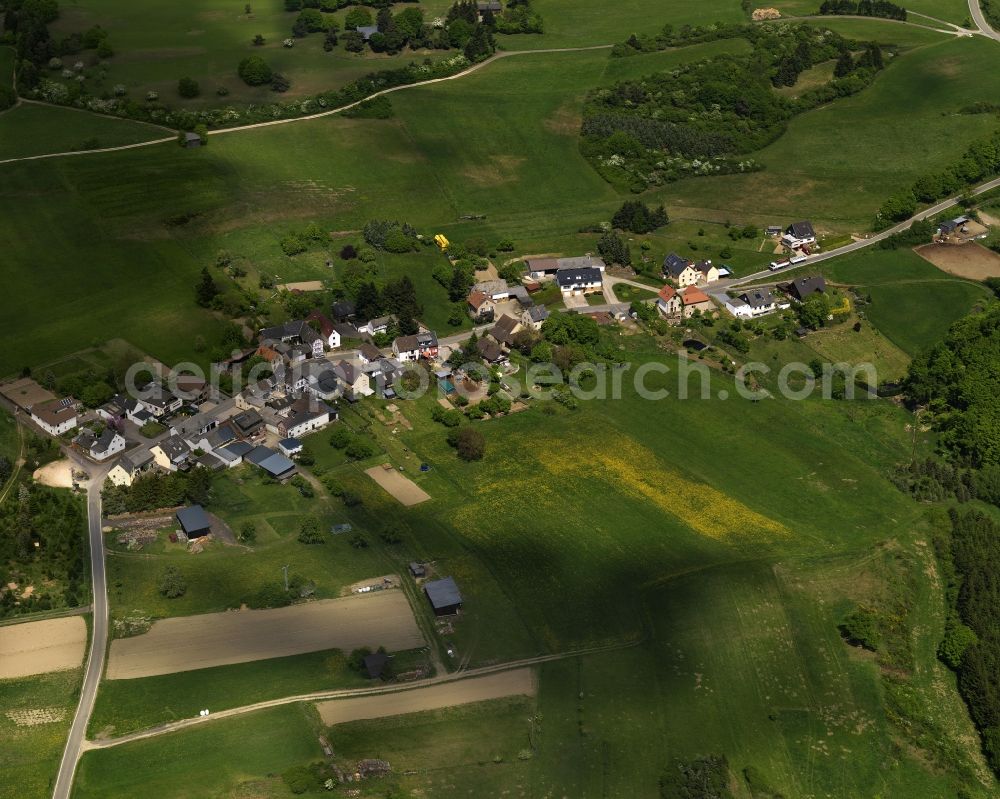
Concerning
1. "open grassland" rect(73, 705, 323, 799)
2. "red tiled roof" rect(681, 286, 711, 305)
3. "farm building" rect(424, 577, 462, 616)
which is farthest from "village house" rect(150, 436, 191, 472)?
"red tiled roof" rect(681, 286, 711, 305)

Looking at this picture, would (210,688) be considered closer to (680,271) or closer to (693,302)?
(693,302)

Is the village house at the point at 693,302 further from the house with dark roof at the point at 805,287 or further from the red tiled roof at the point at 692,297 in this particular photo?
the house with dark roof at the point at 805,287

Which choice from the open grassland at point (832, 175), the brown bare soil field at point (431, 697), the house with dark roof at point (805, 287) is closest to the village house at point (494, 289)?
the house with dark roof at point (805, 287)

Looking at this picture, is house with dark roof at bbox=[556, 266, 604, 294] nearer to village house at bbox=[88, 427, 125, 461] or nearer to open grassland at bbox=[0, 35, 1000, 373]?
open grassland at bbox=[0, 35, 1000, 373]

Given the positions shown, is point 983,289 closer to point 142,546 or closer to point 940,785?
point 940,785

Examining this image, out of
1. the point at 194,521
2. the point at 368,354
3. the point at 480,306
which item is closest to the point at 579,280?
the point at 480,306

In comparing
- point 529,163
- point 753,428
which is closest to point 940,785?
point 753,428
